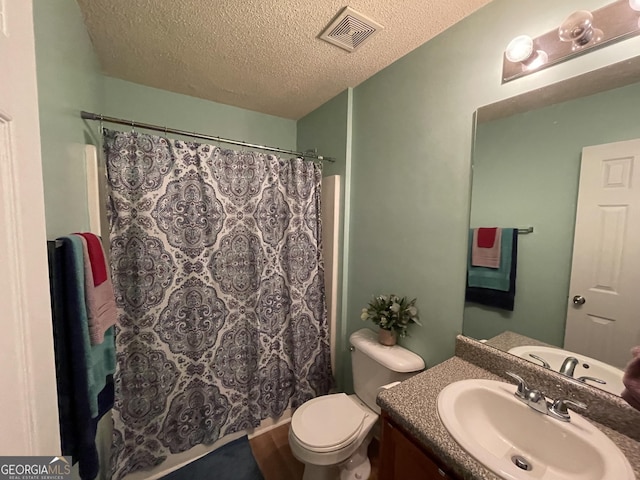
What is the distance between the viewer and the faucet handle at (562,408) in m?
0.75

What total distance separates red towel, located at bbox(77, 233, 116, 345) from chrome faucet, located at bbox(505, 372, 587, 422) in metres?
1.44

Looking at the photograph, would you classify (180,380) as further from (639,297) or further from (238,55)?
(639,297)

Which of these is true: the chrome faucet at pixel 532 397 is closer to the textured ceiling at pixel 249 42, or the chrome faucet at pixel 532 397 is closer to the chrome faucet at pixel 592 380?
the chrome faucet at pixel 592 380

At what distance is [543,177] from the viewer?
926mm

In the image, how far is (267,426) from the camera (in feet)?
5.84

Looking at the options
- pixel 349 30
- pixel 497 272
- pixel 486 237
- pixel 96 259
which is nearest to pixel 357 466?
pixel 497 272

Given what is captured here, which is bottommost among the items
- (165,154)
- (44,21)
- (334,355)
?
(334,355)

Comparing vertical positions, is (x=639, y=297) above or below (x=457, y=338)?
above

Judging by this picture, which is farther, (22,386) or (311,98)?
(311,98)

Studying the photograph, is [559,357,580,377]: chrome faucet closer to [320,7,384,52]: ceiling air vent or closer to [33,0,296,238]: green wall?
[320,7,384,52]: ceiling air vent

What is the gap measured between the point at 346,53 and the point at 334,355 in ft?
6.67

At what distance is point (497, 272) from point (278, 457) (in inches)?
67.2

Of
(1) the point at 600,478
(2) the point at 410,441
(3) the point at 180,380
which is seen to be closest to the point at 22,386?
(2) the point at 410,441

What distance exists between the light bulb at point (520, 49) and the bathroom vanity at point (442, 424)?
1.15 meters
